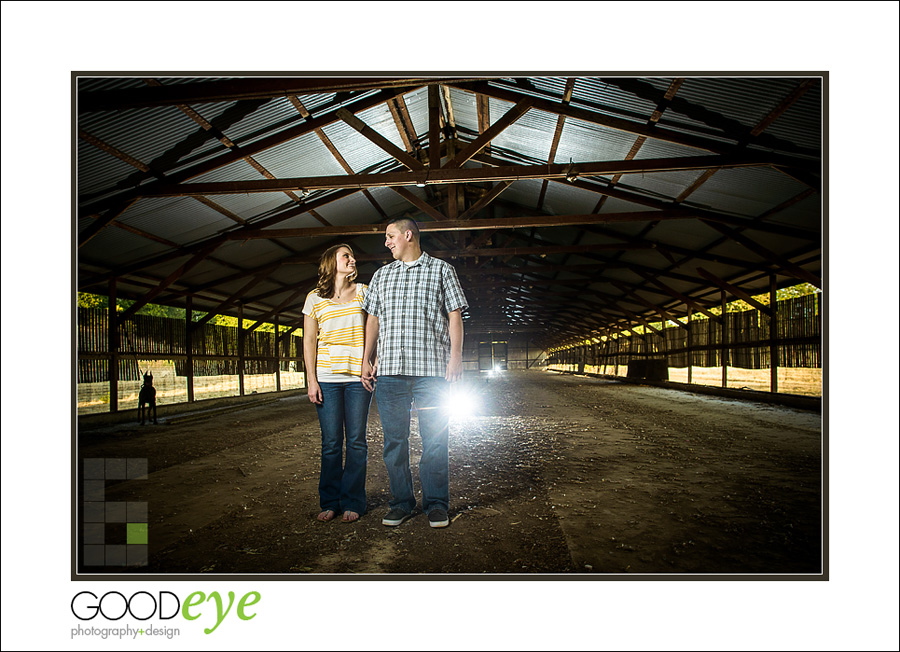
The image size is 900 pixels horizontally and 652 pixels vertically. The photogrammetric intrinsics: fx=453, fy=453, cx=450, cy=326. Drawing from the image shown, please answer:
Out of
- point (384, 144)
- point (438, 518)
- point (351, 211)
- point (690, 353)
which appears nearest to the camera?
point (438, 518)

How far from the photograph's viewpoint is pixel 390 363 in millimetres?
2441

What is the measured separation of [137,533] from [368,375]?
4.43 ft

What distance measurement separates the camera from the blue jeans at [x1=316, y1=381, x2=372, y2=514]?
2.53m

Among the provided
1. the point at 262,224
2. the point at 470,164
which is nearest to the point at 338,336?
the point at 262,224

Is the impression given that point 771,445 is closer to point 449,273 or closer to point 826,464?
point 826,464

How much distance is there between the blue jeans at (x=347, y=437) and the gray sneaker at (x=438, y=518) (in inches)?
16.7

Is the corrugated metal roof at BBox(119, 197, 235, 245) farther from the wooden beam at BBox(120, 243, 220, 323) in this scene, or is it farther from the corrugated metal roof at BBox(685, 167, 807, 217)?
the corrugated metal roof at BBox(685, 167, 807, 217)

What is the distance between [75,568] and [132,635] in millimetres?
506

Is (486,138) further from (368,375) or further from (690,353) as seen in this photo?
(690,353)

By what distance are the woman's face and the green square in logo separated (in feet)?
5.36

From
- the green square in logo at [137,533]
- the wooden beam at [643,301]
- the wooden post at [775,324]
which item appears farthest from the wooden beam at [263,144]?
the wooden beam at [643,301]

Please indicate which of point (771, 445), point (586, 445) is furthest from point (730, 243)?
point (586, 445)

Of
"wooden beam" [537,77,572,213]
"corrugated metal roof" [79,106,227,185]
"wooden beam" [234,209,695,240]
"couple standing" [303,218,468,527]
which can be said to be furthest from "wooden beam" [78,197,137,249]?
"wooden beam" [537,77,572,213]

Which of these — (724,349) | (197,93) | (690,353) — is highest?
(197,93)
